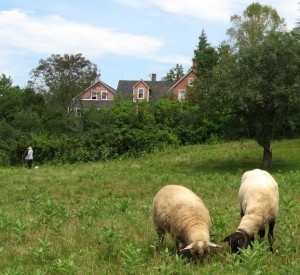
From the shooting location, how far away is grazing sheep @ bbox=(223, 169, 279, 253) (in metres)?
7.25

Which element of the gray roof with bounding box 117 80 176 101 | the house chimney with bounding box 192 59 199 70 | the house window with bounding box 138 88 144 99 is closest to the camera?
the house window with bounding box 138 88 144 99

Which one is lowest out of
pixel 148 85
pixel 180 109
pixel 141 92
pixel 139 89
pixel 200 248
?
pixel 200 248

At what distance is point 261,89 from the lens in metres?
28.0

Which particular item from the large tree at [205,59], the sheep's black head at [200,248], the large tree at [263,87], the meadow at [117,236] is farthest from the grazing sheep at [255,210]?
the large tree at [205,59]

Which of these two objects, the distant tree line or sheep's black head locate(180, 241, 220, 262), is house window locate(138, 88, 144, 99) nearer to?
the distant tree line

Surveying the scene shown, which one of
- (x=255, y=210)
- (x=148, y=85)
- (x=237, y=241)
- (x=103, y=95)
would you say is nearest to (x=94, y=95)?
(x=103, y=95)

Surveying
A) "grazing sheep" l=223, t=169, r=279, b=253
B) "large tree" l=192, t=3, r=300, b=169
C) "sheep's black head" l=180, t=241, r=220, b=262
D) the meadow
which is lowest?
the meadow

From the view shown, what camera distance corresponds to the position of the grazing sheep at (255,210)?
7254 mm

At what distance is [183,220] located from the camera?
7.88 metres

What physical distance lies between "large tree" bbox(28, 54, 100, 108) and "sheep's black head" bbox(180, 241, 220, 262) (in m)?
49.4

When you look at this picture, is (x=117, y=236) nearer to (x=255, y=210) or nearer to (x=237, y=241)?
(x=237, y=241)

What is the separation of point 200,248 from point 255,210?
172 cm

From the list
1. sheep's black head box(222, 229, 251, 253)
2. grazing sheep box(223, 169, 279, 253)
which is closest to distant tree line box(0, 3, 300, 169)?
grazing sheep box(223, 169, 279, 253)

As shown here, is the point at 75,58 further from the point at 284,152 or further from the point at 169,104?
the point at 284,152
